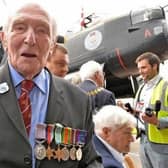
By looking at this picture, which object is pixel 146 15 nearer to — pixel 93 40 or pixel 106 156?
pixel 93 40

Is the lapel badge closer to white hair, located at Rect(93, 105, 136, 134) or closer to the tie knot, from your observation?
the tie knot

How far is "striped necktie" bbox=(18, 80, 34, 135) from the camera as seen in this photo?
1245 millimetres

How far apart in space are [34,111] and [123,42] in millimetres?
5747

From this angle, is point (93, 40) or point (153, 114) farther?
point (93, 40)

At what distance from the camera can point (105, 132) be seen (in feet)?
7.22

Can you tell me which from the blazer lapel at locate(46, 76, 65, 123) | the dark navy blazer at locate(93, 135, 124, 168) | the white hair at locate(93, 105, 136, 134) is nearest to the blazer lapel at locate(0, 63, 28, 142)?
the blazer lapel at locate(46, 76, 65, 123)

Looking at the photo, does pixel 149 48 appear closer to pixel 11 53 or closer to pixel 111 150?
pixel 111 150

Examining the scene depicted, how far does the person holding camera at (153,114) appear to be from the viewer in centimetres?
332

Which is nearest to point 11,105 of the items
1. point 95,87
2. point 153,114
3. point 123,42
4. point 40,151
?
point 40,151

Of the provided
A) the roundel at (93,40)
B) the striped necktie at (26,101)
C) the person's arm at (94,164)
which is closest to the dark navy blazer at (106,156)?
the person's arm at (94,164)

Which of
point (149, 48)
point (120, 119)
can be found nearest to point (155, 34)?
point (149, 48)

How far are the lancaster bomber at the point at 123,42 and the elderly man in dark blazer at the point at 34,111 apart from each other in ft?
17.3

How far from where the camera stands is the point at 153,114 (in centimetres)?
324

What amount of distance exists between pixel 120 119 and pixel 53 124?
97 cm
